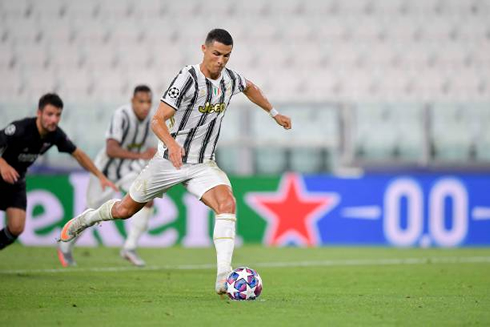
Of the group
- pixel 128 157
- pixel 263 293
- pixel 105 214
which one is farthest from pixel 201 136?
pixel 128 157

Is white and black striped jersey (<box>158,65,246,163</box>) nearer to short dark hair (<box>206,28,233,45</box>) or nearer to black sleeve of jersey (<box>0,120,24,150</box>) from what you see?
short dark hair (<box>206,28,233,45</box>)

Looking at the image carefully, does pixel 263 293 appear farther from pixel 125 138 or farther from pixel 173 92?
pixel 125 138

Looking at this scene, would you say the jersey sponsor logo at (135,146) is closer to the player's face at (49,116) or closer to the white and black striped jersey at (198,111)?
the player's face at (49,116)

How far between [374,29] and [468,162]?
10.3 ft

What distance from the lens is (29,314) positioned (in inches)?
265

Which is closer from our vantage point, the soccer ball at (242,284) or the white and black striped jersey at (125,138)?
the soccer ball at (242,284)

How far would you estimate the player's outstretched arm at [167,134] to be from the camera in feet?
24.1

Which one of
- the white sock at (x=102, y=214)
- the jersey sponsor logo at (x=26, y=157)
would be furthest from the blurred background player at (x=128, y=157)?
the white sock at (x=102, y=214)

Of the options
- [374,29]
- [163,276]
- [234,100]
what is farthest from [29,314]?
[374,29]

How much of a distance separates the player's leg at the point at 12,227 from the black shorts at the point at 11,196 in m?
0.08

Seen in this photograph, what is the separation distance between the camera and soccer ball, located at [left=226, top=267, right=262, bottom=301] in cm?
739

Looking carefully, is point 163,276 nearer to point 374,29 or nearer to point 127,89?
point 127,89

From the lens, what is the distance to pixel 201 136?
8055 millimetres

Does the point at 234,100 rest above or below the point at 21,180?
above
